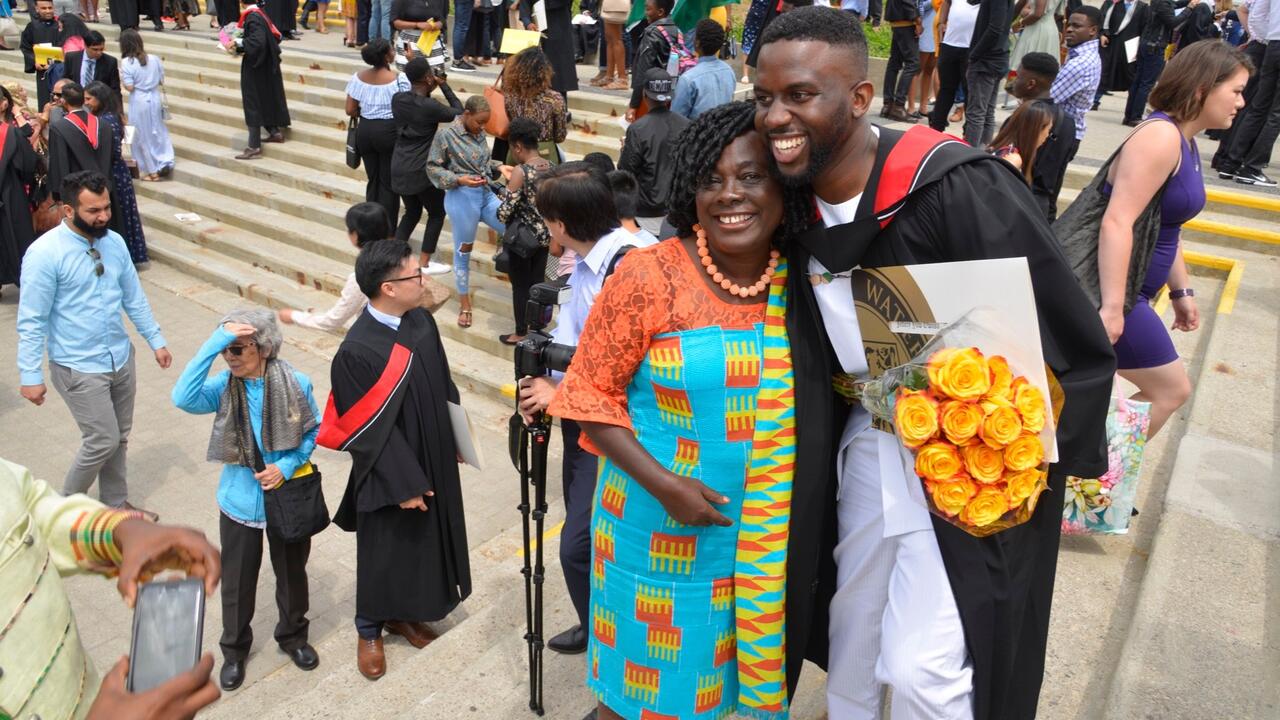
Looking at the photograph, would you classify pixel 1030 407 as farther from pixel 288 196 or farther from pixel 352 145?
→ pixel 288 196

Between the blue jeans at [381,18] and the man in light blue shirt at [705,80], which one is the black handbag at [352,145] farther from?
the blue jeans at [381,18]

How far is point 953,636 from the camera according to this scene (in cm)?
236

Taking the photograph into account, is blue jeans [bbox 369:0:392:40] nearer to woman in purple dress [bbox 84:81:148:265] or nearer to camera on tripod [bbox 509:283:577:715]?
→ woman in purple dress [bbox 84:81:148:265]

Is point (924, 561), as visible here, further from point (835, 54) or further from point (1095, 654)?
point (1095, 654)

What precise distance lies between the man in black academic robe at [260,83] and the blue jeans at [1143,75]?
10058 mm

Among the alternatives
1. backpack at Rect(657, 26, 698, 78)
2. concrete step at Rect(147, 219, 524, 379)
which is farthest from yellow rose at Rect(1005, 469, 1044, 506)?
backpack at Rect(657, 26, 698, 78)

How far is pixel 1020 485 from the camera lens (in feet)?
7.23

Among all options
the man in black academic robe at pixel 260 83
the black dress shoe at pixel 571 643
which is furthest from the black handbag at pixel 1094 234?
the man in black academic robe at pixel 260 83

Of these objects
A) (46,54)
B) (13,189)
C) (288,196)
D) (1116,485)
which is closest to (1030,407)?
(1116,485)

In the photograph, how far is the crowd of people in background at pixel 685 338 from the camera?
2.35 meters

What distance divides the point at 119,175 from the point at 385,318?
289 inches

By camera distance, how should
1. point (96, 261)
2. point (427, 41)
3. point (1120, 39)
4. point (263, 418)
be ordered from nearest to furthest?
point (263, 418), point (96, 261), point (427, 41), point (1120, 39)

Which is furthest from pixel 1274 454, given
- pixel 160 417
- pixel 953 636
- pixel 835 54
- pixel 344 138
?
pixel 344 138

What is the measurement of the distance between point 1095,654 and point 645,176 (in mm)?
4728
